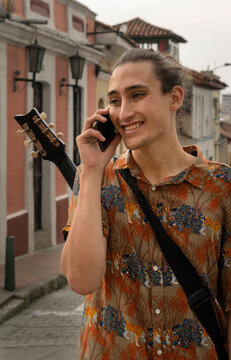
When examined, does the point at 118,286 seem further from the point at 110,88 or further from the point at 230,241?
the point at 110,88

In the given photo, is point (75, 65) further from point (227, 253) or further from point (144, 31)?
point (144, 31)

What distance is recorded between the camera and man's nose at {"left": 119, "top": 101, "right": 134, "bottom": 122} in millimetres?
2186

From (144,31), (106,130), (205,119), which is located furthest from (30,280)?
(205,119)

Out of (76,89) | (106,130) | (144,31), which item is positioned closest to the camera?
(106,130)

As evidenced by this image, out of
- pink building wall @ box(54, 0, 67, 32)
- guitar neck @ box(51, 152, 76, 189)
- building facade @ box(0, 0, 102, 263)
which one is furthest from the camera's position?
pink building wall @ box(54, 0, 67, 32)

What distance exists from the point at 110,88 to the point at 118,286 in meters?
0.69

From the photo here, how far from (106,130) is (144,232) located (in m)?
0.41

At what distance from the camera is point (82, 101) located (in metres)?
16.0

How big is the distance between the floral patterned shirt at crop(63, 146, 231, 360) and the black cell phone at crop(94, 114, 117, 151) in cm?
17

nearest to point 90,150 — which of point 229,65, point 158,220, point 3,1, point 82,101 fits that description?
point 158,220

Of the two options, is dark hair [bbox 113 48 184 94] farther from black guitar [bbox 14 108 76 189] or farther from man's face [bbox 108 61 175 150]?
black guitar [bbox 14 108 76 189]

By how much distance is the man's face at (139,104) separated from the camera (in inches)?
86.2

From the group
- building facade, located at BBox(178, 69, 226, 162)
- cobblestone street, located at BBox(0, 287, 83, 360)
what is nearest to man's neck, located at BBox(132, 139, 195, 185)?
cobblestone street, located at BBox(0, 287, 83, 360)

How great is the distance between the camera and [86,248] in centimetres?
210
